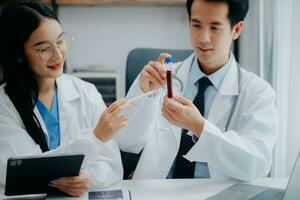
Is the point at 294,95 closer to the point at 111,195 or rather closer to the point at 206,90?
the point at 206,90

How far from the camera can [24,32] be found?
1.38 metres

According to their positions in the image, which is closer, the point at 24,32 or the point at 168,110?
the point at 168,110

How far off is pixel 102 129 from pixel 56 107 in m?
0.44

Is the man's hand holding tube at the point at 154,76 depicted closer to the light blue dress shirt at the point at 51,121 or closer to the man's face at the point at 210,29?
the man's face at the point at 210,29

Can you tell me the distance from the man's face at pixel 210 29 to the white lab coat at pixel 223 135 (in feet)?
0.44

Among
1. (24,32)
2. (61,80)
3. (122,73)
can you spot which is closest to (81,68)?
(122,73)

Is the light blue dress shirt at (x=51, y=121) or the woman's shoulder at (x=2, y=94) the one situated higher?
the woman's shoulder at (x=2, y=94)

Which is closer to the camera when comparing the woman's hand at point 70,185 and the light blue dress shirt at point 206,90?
the woman's hand at point 70,185

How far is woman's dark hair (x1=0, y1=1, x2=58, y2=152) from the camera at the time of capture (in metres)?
1.38

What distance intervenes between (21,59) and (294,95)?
1.29 meters

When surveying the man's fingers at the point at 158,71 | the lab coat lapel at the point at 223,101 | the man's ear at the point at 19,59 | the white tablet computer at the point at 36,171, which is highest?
the man's ear at the point at 19,59


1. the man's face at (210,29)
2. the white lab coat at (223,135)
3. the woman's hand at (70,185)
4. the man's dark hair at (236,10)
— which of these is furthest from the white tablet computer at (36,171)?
the man's dark hair at (236,10)

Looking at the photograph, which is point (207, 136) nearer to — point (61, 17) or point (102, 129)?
point (102, 129)

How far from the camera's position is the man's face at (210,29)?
1.39 meters
